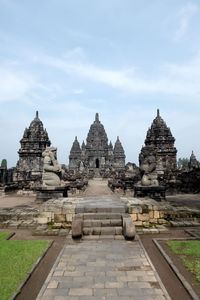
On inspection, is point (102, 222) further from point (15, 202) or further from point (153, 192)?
point (15, 202)

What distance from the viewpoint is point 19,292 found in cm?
298

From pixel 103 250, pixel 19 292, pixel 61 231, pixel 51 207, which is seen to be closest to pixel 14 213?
A: pixel 51 207

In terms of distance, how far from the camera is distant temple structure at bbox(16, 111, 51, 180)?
109 ft

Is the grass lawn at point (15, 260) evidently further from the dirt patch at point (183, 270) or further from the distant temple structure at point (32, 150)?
the distant temple structure at point (32, 150)

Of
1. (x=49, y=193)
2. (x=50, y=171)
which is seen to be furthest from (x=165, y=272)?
(x=50, y=171)

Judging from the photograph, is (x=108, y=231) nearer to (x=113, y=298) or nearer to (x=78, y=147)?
(x=113, y=298)

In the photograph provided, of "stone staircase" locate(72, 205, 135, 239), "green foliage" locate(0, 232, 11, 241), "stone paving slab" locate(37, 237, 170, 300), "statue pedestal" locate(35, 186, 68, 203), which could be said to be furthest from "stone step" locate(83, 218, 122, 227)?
"statue pedestal" locate(35, 186, 68, 203)

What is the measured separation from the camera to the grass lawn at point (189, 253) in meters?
3.67

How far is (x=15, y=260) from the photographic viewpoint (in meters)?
4.01

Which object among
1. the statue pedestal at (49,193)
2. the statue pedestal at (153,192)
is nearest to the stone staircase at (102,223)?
the statue pedestal at (153,192)

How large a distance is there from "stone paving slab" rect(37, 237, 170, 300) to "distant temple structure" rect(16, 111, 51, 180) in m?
29.5

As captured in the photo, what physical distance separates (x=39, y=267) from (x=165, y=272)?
241 cm

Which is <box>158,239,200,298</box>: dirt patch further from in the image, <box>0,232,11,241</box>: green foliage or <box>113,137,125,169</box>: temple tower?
<box>113,137,125,169</box>: temple tower

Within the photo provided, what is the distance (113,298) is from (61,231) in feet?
11.4
